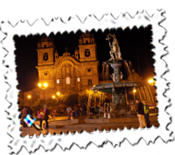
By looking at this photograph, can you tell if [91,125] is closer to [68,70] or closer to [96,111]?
[96,111]

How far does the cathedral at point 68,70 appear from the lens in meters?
14.2

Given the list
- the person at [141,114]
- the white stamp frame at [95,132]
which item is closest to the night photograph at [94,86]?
the person at [141,114]

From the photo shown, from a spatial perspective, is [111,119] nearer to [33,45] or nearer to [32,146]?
[32,146]

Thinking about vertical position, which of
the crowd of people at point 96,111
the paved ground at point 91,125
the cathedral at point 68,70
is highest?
the cathedral at point 68,70

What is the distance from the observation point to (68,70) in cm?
1648

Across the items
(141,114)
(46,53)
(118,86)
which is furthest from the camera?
(46,53)

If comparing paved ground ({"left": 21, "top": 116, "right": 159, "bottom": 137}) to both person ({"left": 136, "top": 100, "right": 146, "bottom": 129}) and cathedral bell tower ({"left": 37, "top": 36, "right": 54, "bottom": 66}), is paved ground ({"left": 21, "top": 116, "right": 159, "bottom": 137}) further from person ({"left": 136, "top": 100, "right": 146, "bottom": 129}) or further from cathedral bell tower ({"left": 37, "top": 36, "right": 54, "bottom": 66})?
cathedral bell tower ({"left": 37, "top": 36, "right": 54, "bottom": 66})

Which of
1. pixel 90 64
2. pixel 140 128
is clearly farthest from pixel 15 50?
pixel 90 64

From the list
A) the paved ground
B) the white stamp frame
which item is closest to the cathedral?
the paved ground

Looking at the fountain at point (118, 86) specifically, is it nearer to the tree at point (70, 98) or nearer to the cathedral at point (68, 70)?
the cathedral at point (68, 70)

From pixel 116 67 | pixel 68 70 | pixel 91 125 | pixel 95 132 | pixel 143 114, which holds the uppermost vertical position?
pixel 68 70

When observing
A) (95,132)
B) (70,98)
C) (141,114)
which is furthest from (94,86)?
(70,98)

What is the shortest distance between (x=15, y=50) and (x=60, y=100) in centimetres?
684

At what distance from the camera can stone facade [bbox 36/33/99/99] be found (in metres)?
14.3
